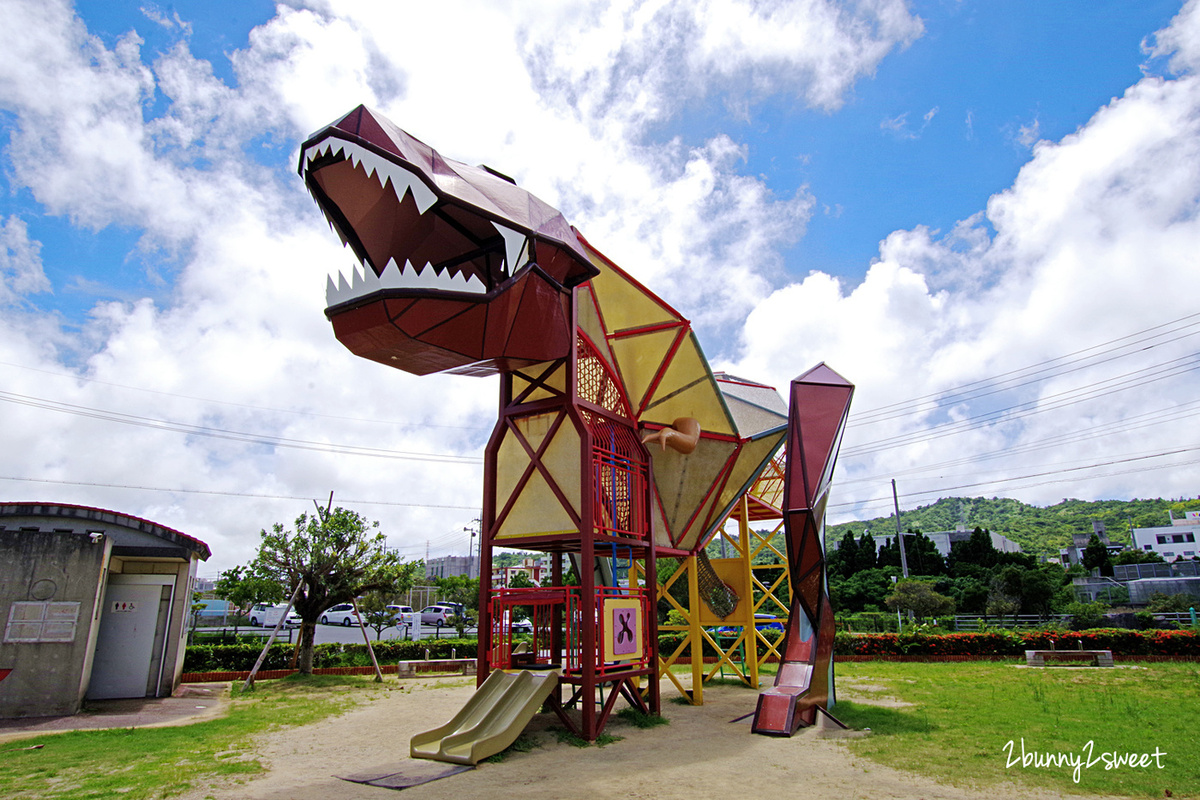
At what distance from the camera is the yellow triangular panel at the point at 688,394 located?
47.6 ft

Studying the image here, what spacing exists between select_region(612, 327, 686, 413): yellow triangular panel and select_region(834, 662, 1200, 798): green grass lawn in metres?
7.38

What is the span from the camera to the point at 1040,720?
1145cm

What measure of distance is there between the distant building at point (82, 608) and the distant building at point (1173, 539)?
88.6 meters

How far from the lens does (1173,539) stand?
247 feet

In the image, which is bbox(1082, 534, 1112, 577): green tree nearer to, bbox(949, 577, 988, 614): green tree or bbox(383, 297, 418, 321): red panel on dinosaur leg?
bbox(949, 577, 988, 614): green tree

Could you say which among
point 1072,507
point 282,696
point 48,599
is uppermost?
point 1072,507

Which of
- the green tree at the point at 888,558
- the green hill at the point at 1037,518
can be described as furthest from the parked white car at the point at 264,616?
the green hill at the point at 1037,518

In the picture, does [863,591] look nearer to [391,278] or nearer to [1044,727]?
[1044,727]

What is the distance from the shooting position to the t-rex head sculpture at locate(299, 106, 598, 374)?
7.81 metres

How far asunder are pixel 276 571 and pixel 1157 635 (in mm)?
27430

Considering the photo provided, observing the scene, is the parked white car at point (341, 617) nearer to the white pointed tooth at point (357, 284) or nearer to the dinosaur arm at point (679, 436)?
the dinosaur arm at point (679, 436)

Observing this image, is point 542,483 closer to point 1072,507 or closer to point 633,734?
point 633,734

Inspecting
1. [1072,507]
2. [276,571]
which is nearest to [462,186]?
[276,571]

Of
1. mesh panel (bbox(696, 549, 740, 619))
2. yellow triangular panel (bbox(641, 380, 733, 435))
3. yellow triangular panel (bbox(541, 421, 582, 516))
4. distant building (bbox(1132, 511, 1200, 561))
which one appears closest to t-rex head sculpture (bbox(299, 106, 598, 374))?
yellow triangular panel (bbox(541, 421, 582, 516))
